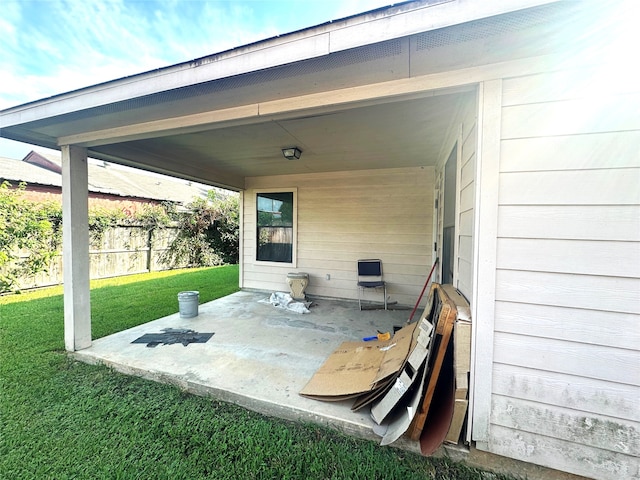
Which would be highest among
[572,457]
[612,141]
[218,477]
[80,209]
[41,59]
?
[41,59]

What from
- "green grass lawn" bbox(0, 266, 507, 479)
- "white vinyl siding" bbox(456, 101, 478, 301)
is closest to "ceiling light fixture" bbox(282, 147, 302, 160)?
"white vinyl siding" bbox(456, 101, 478, 301)

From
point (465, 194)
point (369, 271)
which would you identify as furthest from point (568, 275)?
point (369, 271)

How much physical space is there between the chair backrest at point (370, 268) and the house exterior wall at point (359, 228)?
0.16 meters

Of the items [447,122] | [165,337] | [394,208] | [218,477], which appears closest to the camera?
[218,477]

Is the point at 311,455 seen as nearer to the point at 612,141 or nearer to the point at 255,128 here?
the point at 612,141

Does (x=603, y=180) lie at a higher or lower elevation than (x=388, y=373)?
higher

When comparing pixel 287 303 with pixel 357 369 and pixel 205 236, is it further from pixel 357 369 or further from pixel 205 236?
pixel 205 236

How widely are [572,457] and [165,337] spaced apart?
12.1 feet

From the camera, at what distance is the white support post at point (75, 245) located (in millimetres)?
2814

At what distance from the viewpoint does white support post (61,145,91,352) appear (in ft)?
9.23

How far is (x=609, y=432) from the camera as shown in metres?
1.40

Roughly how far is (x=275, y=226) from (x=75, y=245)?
131 inches

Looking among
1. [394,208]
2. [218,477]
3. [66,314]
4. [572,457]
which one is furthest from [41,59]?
[572,457]

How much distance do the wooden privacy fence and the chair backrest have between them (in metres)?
7.04
